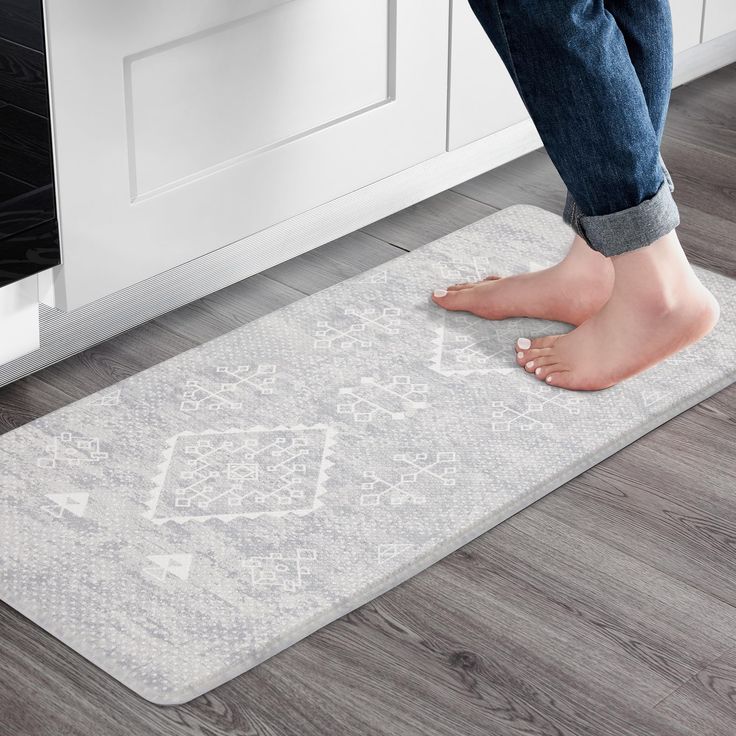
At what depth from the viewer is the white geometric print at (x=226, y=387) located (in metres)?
1.56

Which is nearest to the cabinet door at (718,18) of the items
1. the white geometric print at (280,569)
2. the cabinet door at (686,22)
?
the cabinet door at (686,22)

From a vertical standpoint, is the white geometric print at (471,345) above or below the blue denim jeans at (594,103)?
below

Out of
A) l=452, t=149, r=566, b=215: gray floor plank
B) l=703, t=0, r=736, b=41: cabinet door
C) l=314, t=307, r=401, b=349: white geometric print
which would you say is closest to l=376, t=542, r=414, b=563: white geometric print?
l=314, t=307, r=401, b=349: white geometric print

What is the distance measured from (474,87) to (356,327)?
52cm

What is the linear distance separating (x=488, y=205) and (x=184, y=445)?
81cm

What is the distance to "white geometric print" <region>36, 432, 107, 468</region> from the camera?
145 centimetres

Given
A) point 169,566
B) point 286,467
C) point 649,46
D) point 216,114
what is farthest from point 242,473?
point 649,46

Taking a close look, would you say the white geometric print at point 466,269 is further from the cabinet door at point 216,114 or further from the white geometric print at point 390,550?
the white geometric print at point 390,550

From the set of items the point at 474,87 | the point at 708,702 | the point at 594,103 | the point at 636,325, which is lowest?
the point at 708,702

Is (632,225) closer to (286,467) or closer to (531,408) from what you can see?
(531,408)

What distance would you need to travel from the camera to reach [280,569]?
4.24 ft

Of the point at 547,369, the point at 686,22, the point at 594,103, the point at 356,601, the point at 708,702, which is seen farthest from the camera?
the point at 686,22

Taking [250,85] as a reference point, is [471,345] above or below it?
below

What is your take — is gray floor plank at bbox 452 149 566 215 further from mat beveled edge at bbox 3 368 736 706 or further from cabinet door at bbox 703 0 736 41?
mat beveled edge at bbox 3 368 736 706
